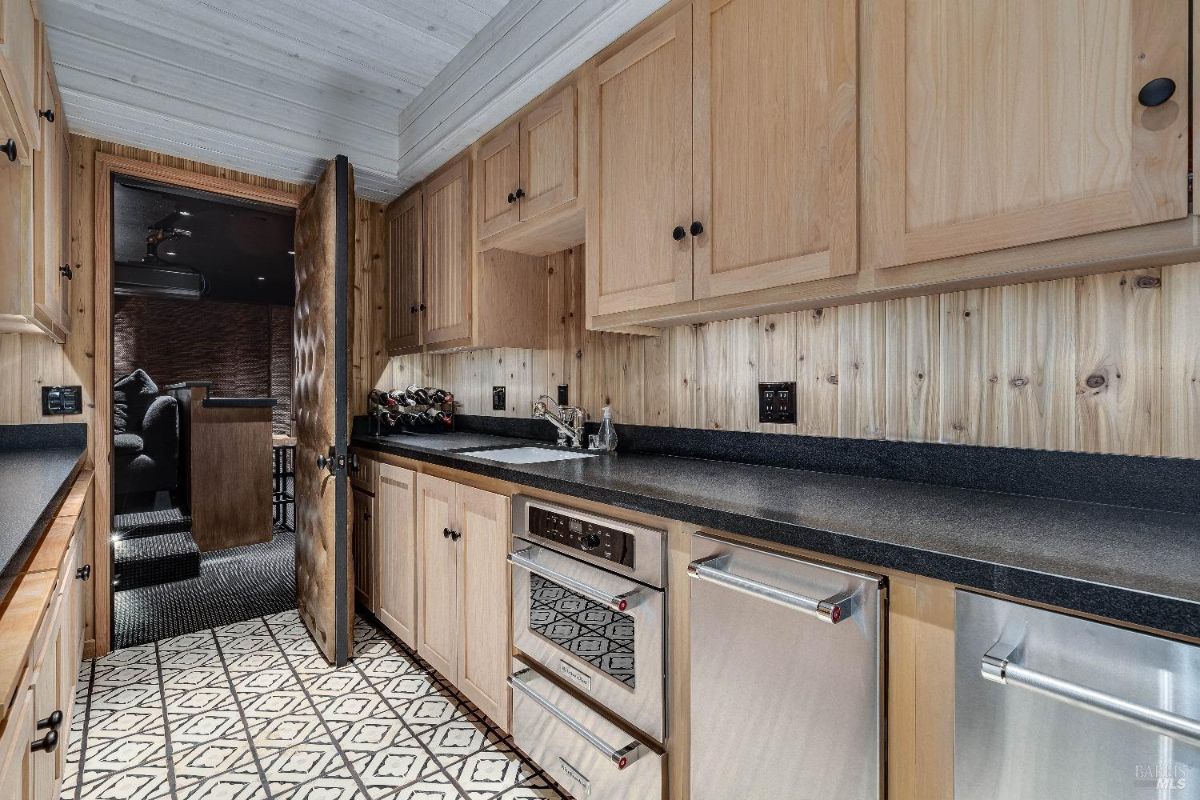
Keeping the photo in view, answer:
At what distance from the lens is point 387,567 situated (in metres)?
2.60

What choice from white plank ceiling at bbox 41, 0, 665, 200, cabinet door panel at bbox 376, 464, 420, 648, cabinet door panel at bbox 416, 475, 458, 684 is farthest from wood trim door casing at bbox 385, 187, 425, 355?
cabinet door panel at bbox 416, 475, 458, 684

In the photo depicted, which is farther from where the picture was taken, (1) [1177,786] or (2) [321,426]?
(2) [321,426]

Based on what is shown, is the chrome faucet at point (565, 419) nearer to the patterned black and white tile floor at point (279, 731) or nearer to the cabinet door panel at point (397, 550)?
the cabinet door panel at point (397, 550)

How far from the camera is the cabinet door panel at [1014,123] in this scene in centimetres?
89

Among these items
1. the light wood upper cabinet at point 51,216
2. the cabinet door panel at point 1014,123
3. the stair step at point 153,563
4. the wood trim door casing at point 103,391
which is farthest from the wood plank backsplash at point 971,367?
the stair step at point 153,563

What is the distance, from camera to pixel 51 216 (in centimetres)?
201

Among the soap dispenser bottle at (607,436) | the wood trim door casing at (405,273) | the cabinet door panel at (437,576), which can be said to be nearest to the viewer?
the cabinet door panel at (437,576)

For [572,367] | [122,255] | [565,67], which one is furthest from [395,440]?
[122,255]

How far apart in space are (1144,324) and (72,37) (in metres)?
3.20

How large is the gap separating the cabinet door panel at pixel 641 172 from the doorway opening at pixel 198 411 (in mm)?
2083

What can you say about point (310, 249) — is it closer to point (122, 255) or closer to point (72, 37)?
point (72, 37)

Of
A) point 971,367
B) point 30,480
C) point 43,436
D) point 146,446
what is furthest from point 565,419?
point 146,446

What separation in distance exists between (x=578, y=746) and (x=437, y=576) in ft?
→ 2.87

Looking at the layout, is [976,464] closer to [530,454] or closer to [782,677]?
[782,677]
